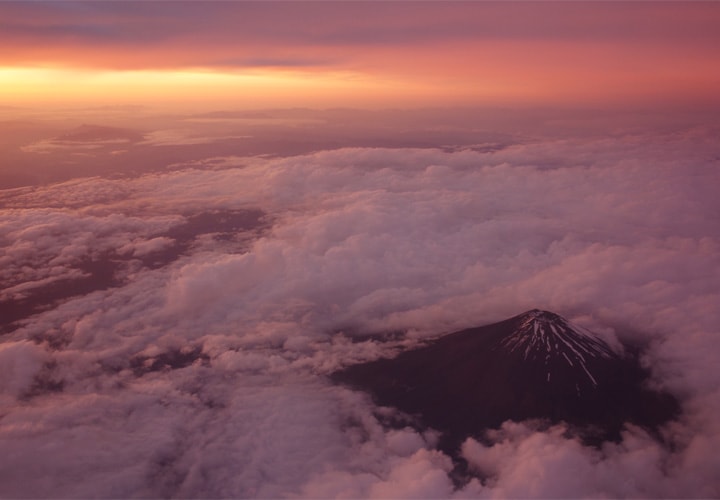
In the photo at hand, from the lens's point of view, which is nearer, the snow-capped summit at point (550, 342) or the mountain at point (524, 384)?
the mountain at point (524, 384)

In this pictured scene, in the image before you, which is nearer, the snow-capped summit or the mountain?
the mountain

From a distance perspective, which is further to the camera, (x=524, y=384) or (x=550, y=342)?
(x=550, y=342)

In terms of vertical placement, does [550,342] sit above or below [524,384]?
above

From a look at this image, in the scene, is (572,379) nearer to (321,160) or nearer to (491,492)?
(491,492)

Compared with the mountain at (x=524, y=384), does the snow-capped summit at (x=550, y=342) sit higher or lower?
higher

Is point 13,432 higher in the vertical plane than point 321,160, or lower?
lower

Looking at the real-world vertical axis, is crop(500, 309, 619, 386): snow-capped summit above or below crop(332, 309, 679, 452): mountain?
above

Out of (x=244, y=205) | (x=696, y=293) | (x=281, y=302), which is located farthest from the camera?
(x=244, y=205)

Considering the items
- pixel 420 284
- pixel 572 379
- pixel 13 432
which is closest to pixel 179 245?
pixel 420 284
